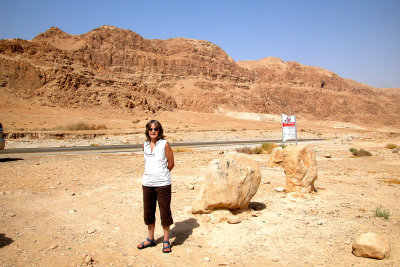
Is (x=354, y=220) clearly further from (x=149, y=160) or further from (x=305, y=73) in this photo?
(x=305, y=73)

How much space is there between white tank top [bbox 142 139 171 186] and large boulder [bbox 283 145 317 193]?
431 centimetres

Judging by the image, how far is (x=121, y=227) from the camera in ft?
18.1

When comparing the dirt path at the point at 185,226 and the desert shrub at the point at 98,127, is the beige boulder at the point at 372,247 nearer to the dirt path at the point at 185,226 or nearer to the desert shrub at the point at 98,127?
the dirt path at the point at 185,226

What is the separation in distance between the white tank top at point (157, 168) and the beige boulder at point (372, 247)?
9.85ft

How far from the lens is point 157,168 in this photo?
4.68 meters

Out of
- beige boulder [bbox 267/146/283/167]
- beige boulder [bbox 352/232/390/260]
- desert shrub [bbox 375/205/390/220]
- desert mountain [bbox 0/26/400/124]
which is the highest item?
desert mountain [bbox 0/26/400/124]

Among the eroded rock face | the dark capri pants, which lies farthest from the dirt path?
the eroded rock face

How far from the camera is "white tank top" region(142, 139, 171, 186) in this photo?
466 cm

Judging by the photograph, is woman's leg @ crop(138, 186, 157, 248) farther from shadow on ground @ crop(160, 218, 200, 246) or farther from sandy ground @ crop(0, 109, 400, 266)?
shadow on ground @ crop(160, 218, 200, 246)

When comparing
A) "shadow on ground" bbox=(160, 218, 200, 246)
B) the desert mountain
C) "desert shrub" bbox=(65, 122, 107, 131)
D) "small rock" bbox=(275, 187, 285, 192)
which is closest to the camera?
"shadow on ground" bbox=(160, 218, 200, 246)

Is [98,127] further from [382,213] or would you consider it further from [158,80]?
[158,80]

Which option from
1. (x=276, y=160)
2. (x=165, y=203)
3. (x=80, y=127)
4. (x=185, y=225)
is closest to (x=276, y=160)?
(x=276, y=160)

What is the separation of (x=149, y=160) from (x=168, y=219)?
38.8 inches

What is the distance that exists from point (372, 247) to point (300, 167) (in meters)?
3.56
